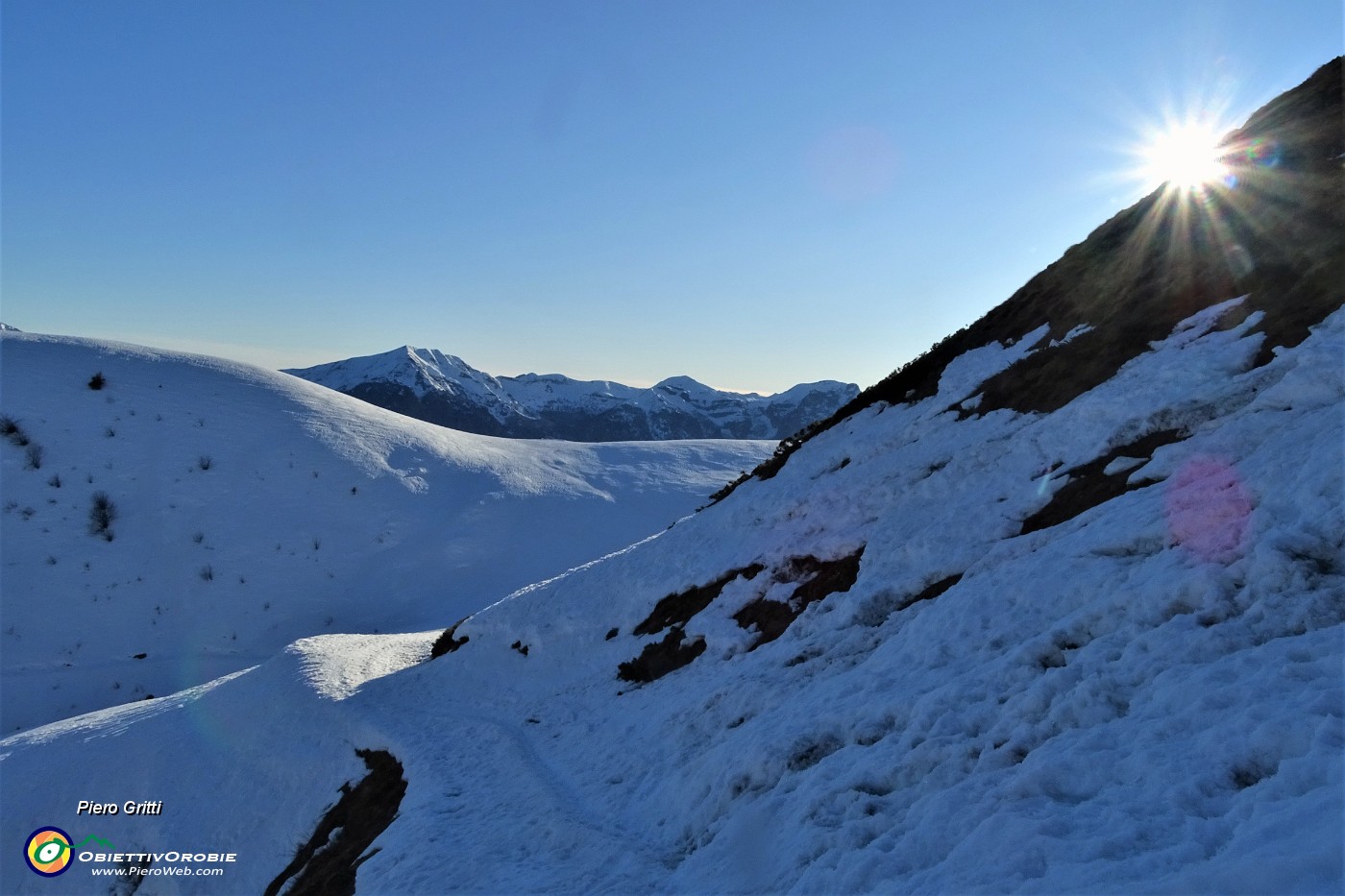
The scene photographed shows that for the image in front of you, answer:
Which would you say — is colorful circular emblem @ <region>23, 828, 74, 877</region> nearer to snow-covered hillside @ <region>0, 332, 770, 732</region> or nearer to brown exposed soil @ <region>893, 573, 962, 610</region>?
snow-covered hillside @ <region>0, 332, 770, 732</region>

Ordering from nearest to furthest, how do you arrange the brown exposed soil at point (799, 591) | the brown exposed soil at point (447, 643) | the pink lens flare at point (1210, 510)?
the pink lens flare at point (1210, 510) → the brown exposed soil at point (799, 591) → the brown exposed soil at point (447, 643)

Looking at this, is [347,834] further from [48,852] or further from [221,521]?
[221,521]

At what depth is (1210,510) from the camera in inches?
297

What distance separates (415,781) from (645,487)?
36.0 m

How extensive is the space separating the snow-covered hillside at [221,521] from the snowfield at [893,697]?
8.00 metres

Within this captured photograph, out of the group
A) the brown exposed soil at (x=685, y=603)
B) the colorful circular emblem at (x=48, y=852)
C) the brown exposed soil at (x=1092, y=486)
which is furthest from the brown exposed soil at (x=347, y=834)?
the brown exposed soil at (x=1092, y=486)

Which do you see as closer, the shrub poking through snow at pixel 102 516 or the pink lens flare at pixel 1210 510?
the pink lens flare at pixel 1210 510

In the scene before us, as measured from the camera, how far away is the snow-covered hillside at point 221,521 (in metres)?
27.6

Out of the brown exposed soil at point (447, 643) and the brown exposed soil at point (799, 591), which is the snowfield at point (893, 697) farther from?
the brown exposed soil at point (447, 643)

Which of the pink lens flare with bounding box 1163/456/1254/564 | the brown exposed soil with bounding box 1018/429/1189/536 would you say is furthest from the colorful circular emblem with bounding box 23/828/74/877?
the pink lens flare with bounding box 1163/456/1254/564

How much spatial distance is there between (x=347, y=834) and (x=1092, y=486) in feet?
50.9

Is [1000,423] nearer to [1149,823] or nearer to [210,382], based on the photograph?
[1149,823]

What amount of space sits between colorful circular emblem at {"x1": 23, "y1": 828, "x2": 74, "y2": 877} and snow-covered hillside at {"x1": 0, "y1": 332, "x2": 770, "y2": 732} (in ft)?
36.4

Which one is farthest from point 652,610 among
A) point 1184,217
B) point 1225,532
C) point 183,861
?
point 1184,217
